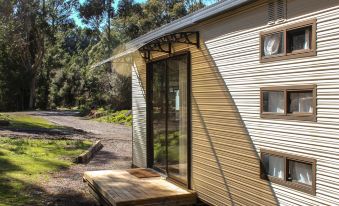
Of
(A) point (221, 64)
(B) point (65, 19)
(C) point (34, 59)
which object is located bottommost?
(A) point (221, 64)

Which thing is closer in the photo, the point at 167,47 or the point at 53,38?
the point at 167,47

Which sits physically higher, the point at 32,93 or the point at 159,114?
the point at 32,93

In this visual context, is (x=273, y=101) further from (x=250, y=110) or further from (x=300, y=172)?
(x=300, y=172)

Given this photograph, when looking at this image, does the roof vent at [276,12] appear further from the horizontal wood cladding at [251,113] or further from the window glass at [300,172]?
the window glass at [300,172]

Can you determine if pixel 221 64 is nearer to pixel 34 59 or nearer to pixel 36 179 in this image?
pixel 36 179

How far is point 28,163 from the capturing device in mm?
10891

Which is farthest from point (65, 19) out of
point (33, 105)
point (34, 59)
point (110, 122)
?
point (110, 122)

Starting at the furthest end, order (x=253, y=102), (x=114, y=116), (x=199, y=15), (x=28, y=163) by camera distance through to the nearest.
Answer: (x=114, y=116) < (x=28, y=163) < (x=199, y=15) < (x=253, y=102)

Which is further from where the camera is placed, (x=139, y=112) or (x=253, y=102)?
(x=139, y=112)

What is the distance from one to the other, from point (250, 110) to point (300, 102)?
0.95 metres

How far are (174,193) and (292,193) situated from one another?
2547mm

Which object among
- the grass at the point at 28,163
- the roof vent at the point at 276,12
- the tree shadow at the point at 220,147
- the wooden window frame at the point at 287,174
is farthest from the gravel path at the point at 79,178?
the roof vent at the point at 276,12

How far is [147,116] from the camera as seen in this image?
362 inches

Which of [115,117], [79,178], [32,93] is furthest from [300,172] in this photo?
[32,93]
